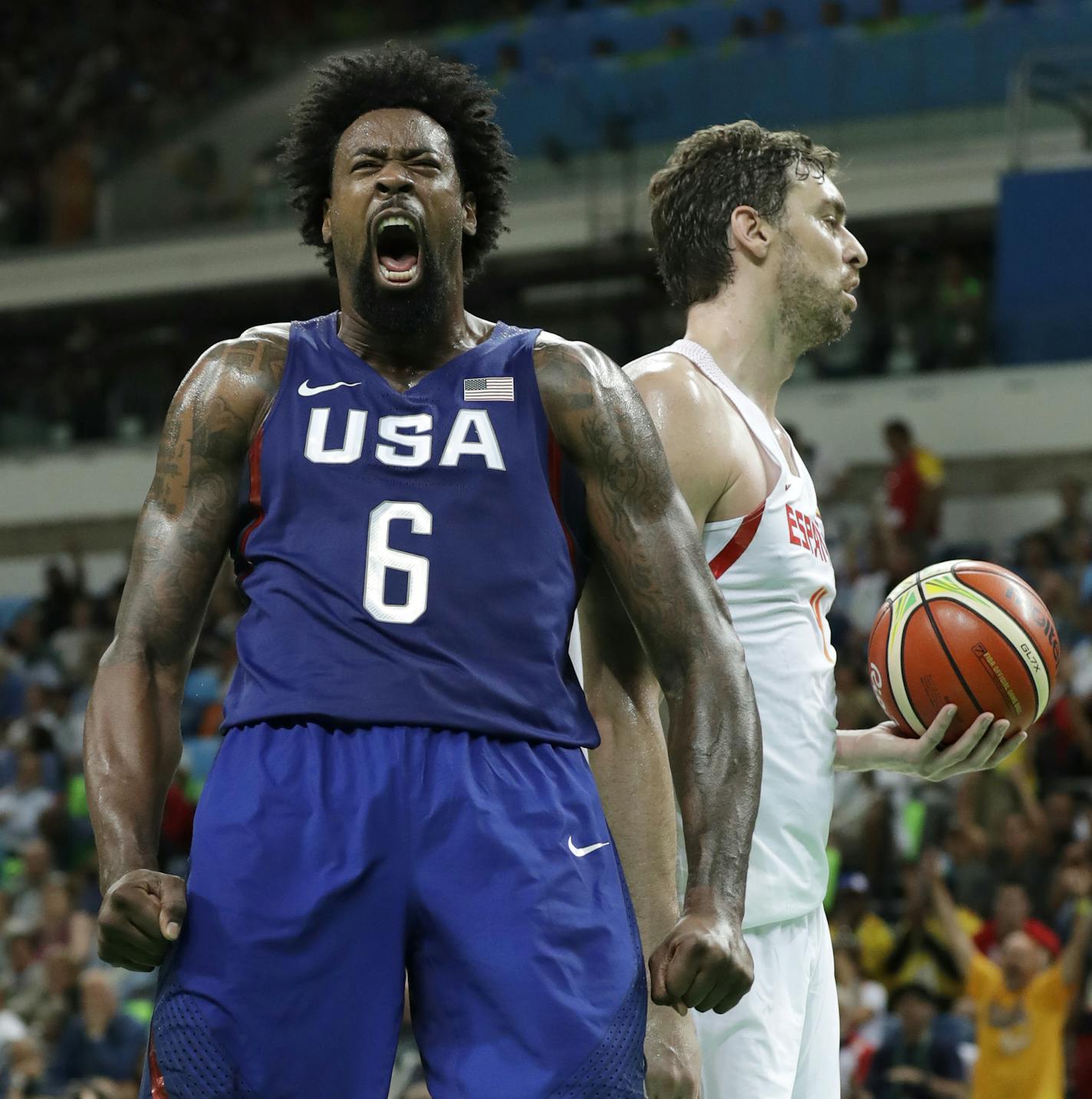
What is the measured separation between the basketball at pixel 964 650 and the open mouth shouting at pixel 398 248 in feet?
4.69

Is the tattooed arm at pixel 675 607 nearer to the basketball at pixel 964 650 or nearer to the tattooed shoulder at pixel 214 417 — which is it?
the tattooed shoulder at pixel 214 417

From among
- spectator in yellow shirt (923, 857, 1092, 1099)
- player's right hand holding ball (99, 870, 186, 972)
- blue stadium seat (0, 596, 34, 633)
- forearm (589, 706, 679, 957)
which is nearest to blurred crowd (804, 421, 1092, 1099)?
spectator in yellow shirt (923, 857, 1092, 1099)

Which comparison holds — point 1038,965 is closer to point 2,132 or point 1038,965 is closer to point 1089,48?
point 1089,48

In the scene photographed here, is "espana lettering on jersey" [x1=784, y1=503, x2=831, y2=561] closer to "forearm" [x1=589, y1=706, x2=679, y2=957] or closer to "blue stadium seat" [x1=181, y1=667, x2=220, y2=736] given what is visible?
"forearm" [x1=589, y1=706, x2=679, y2=957]

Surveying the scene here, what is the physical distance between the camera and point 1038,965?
7.71 m

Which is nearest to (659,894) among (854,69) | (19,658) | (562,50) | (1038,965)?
(1038,965)

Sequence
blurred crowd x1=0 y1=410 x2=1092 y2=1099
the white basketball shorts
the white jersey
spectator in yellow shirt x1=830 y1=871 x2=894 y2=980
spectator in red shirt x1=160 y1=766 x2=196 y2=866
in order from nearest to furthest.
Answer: the white basketball shorts → the white jersey → blurred crowd x1=0 y1=410 x2=1092 y2=1099 → spectator in yellow shirt x1=830 y1=871 x2=894 y2=980 → spectator in red shirt x1=160 y1=766 x2=196 y2=866

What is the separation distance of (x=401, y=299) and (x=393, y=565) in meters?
0.41

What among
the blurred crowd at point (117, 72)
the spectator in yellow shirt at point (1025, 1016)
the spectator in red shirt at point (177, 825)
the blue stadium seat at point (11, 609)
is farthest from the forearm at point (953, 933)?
the blurred crowd at point (117, 72)

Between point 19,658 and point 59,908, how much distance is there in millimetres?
4184

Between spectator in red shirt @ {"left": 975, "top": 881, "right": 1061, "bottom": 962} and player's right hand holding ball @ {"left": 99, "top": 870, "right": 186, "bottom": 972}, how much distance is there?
608cm

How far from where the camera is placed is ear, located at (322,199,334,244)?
2.91 metres

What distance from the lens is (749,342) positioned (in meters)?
3.73

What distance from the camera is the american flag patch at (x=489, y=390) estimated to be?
271 cm
